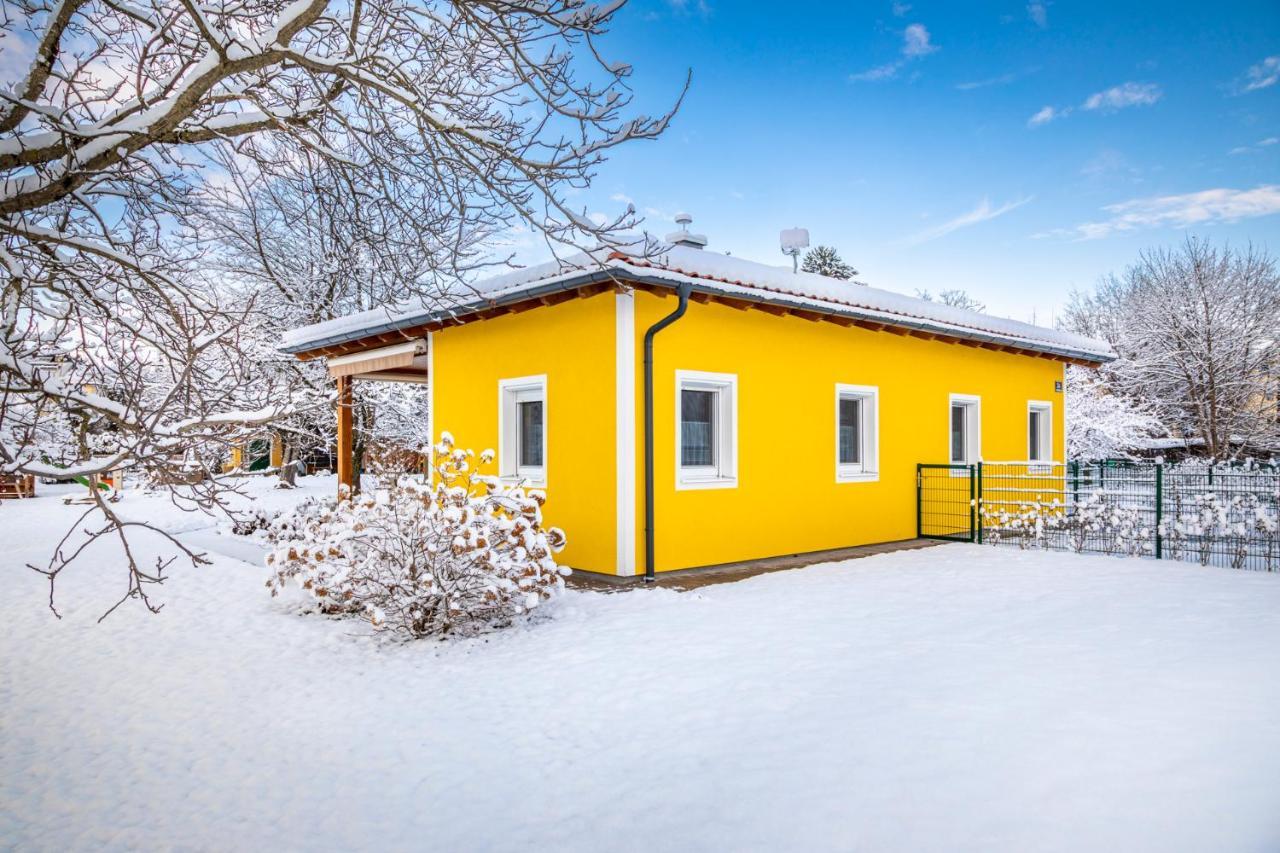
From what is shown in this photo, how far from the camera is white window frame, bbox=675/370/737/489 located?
330 inches

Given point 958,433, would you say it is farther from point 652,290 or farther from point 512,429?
point 512,429

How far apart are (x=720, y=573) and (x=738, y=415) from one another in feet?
5.78

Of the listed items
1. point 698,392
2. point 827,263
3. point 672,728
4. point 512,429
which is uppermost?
point 827,263

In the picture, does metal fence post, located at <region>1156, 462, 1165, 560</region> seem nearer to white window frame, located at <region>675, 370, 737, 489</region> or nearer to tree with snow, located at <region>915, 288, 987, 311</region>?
white window frame, located at <region>675, 370, 737, 489</region>

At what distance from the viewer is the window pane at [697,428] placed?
27.8 feet

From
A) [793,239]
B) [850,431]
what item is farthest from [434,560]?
[793,239]

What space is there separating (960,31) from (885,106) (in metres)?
1.53

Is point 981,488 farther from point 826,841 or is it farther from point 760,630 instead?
point 826,841

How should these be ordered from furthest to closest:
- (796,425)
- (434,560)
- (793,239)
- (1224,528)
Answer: (793,239) < (796,425) < (1224,528) < (434,560)

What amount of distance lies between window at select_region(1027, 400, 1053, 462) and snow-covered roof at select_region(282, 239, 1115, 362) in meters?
1.32

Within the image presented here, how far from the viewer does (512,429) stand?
9.33 m

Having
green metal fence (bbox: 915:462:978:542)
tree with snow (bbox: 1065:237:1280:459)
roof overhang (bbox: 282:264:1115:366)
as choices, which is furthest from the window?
tree with snow (bbox: 1065:237:1280:459)

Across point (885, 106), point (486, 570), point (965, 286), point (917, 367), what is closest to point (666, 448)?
point (486, 570)

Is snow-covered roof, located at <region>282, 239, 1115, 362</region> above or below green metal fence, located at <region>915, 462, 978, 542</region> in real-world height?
above
